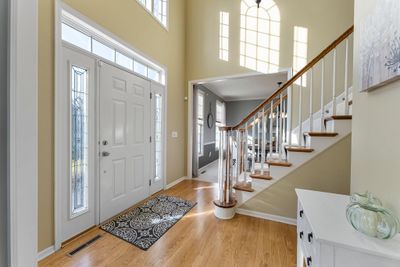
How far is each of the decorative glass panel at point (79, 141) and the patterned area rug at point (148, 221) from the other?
46 centimetres

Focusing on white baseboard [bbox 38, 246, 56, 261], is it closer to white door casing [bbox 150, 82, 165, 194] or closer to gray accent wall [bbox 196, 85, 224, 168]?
white door casing [bbox 150, 82, 165, 194]

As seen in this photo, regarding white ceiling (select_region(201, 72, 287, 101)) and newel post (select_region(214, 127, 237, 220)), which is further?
white ceiling (select_region(201, 72, 287, 101))

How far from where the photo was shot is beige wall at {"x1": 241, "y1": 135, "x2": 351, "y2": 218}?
→ 6.36ft

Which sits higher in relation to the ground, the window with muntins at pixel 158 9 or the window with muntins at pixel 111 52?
the window with muntins at pixel 158 9

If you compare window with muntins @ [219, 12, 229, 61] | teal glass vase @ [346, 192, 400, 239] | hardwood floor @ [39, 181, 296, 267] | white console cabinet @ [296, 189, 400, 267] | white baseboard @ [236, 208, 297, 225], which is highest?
window with muntins @ [219, 12, 229, 61]

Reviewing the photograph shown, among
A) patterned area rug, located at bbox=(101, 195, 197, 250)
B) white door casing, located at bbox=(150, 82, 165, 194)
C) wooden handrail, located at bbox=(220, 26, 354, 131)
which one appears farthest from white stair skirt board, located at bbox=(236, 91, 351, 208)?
white door casing, located at bbox=(150, 82, 165, 194)

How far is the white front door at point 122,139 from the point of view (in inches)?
85.5

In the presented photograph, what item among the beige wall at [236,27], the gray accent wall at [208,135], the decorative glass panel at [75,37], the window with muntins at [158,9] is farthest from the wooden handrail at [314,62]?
the gray accent wall at [208,135]

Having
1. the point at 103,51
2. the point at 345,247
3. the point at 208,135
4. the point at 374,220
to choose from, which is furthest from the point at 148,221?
the point at 208,135

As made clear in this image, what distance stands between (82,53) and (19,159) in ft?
5.33

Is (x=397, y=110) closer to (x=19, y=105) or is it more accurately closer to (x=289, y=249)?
(x=289, y=249)

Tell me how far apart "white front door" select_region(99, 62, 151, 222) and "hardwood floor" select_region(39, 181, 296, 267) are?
1.68 ft

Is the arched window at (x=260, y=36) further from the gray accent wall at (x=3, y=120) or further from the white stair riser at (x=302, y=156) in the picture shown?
the gray accent wall at (x=3, y=120)

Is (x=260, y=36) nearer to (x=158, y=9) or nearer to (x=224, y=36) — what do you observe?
(x=224, y=36)
